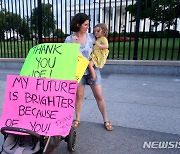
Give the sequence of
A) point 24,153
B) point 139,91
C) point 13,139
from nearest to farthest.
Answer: point 24,153, point 13,139, point 139,91

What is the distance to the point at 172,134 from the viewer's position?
3018 millimetres

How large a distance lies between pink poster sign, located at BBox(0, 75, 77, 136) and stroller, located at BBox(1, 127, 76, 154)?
105 millimetres

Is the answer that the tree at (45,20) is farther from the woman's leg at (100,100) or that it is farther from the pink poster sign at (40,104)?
the pink poster sign at (40,104)

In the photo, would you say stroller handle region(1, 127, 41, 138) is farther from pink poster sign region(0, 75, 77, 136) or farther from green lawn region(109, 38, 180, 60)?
green lawn region(109, 38, 180, 60)

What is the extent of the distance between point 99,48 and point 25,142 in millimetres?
1440

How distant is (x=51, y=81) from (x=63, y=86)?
13 cm

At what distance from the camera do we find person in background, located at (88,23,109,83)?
2855 mm

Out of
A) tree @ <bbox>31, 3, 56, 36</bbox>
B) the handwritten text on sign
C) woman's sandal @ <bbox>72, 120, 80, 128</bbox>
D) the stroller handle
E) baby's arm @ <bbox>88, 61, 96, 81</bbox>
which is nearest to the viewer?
the stroller handle

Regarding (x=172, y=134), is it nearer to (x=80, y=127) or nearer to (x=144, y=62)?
(x=80, y=127)

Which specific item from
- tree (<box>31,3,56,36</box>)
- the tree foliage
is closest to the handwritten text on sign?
tree (<box>31,3,56,36</box>)

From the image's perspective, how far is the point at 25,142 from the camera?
2.21 metres

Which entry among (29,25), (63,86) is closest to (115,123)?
Answer: (63,86)

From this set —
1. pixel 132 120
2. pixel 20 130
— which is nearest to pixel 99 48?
pixel 132 120

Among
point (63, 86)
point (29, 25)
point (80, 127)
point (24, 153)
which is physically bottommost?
point (80, 127)
